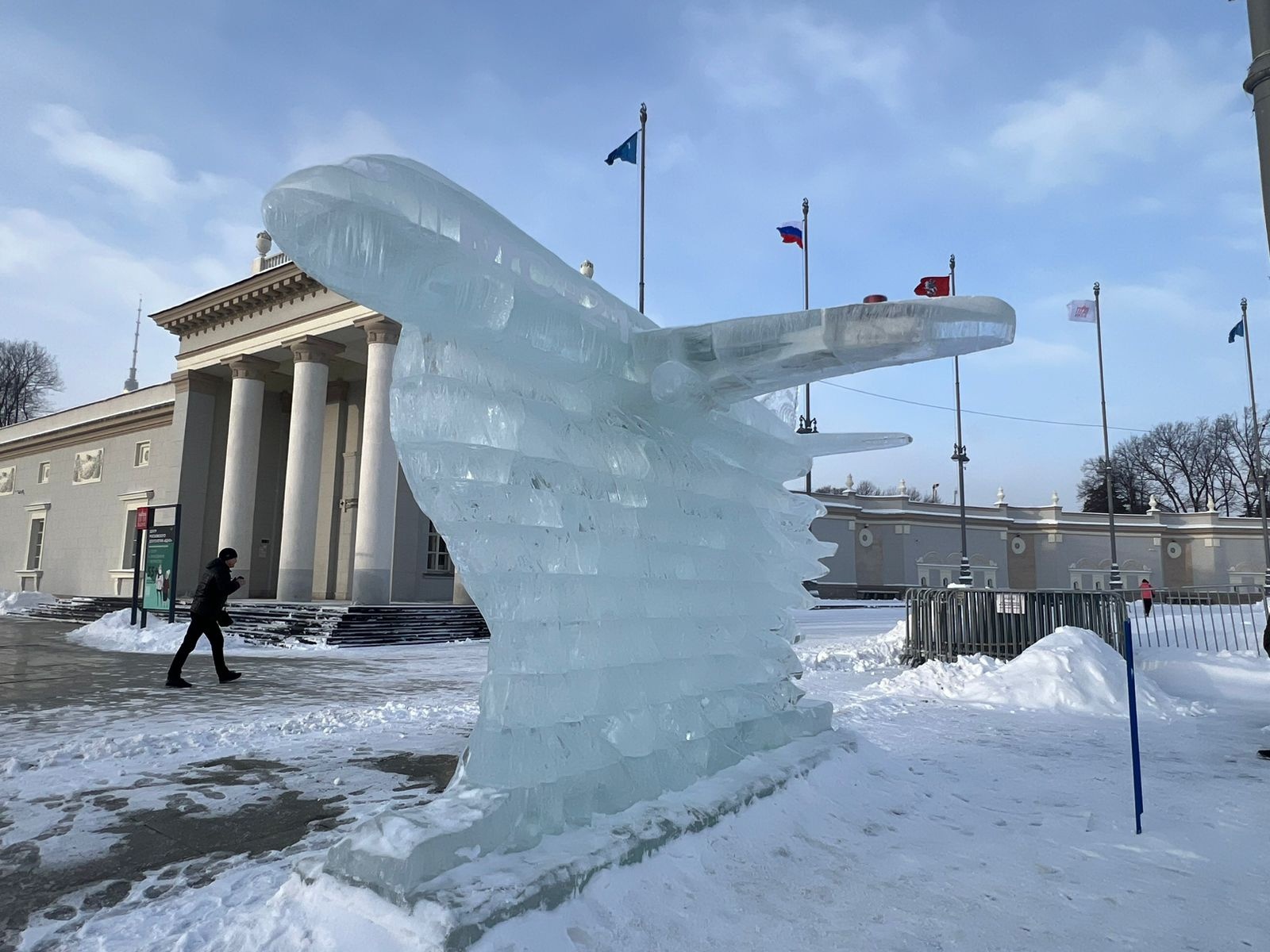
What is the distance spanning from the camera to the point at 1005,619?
12367 millimetres

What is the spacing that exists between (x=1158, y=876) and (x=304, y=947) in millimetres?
4034

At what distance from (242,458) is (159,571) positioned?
4.93 meters

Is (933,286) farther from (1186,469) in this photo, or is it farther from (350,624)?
(1186,469)

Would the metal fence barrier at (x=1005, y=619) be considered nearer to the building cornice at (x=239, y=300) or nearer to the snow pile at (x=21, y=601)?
the building cornice at (x=239, y=300)

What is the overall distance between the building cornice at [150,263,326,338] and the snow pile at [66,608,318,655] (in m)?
9.09

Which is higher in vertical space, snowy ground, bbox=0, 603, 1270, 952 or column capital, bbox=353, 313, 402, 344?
column capital, bbox=353, 313, 402, 344

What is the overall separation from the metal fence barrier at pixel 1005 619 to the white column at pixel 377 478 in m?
12.4

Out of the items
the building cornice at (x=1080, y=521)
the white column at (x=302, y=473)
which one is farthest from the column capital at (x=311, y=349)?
the building cornice at (x=1080, y=521)

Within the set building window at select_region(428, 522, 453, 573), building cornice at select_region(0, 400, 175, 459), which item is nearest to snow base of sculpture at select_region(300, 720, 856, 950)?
building window at select_region(428, 522, 453, 573)

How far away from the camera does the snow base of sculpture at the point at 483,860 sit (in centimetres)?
294

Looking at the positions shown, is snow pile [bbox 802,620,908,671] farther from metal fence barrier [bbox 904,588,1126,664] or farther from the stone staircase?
the stone staircase

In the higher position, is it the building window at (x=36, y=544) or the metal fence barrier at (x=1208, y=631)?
the building window at (x=36, y=544)

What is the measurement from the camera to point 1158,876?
13.4 ft

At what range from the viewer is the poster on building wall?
1752 cm
